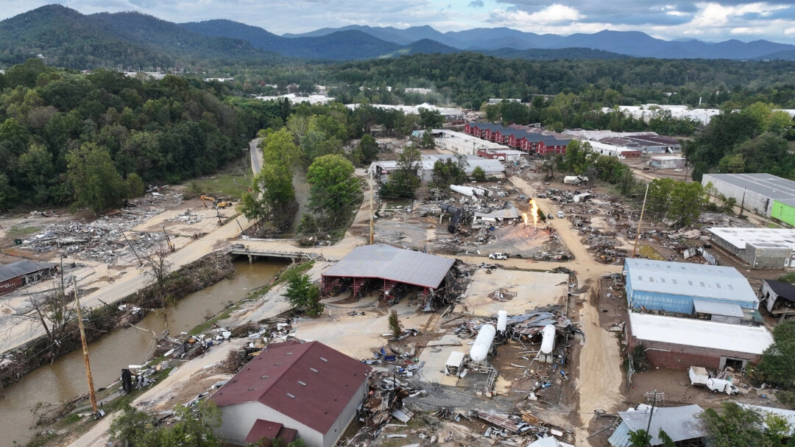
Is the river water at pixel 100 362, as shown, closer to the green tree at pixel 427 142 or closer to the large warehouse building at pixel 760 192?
the large warehouse building at pixel 760 192

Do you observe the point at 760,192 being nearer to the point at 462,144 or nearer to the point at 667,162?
the point at 667,162

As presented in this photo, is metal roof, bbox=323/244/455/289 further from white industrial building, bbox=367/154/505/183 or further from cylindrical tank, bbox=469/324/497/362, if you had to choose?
white industrial building, bbox=367/154/505/183

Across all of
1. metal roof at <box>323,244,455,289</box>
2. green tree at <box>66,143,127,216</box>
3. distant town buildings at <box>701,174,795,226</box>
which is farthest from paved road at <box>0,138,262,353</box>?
distant town buildings at <box>701,174,795,226</box>

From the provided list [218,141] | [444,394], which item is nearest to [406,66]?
[218,141]

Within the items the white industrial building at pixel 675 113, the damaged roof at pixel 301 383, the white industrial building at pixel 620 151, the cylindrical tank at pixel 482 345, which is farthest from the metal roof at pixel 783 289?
the white industrial building at pixel 675 113

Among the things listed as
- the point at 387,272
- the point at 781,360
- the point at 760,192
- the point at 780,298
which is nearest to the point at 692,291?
the point at 780,298

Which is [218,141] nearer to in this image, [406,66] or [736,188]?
[736,188]

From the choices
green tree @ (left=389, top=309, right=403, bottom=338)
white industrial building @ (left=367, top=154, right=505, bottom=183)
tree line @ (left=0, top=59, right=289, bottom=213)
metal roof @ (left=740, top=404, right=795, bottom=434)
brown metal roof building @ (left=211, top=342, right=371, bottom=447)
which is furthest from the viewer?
white industrial building @ (left=367, top=154, right=505, bottom=183)
